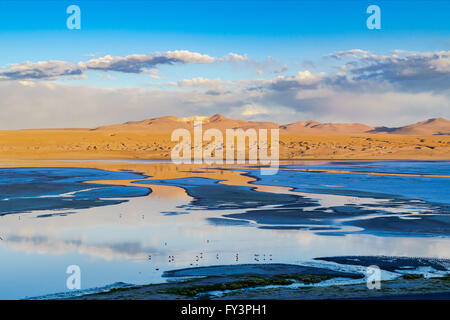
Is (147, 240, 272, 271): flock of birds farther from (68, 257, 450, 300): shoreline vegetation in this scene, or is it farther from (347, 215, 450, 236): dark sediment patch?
(347, 215, 450, 236): dark sediment patch

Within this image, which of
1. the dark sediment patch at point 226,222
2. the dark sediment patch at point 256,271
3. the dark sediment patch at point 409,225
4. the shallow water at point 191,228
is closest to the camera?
the dark sediment patch at point 256,271

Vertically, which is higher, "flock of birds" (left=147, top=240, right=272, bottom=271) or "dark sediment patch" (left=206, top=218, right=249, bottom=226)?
"flock of birds" (left=147, top=240, right=272, bottom=271)

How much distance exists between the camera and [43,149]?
342 feet

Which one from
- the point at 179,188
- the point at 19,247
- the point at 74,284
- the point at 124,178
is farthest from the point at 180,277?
the point at 124,178

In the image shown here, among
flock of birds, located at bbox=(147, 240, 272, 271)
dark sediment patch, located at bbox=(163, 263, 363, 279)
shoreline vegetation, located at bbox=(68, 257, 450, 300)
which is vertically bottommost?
flock of birds, located at bbox=(147, 240, 272, 271)

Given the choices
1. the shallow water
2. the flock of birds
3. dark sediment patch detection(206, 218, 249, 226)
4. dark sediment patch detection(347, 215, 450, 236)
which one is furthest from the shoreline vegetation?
dark sediment patch detection(206, 218, 249, 226)

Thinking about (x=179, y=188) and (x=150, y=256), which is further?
(x=179, y=188)

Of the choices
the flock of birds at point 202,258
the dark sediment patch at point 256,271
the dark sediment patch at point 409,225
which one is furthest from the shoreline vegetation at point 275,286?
the dark sediment patch at point 409,225

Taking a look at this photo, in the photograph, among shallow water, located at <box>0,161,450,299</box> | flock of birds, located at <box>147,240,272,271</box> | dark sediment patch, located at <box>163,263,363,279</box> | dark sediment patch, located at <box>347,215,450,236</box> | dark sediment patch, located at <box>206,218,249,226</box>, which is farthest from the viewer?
dark sediment patch, located at <box>206,218,249,226</box>

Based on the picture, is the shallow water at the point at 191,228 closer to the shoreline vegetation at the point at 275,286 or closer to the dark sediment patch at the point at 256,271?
the dark sediment patch at the point at 256,271

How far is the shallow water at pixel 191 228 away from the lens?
584 inches

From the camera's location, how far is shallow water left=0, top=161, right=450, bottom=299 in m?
14.8
